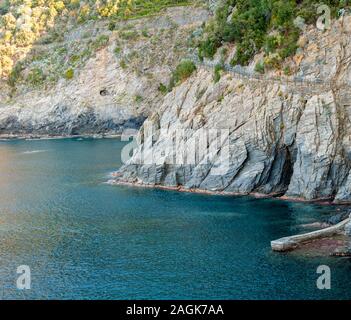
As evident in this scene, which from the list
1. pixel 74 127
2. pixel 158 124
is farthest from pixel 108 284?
pixel 74 127

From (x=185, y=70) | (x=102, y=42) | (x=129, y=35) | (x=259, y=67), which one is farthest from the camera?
(x=102, y=42)

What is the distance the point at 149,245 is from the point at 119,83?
115 meters

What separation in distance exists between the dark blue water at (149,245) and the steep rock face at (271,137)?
4.16 metres

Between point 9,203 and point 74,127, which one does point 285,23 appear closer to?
point 9,203

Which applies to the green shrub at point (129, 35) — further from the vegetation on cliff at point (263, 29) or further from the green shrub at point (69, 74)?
the vegetation on cliff at point (263, 29)

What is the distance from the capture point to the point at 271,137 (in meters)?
84.6

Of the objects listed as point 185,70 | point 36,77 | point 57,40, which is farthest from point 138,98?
point 185,70

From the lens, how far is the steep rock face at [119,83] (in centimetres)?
16875

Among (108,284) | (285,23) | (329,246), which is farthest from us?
(285,23)

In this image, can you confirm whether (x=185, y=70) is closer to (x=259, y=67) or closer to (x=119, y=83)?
(x=259, y=67)

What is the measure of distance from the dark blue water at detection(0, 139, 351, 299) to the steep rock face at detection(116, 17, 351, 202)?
4162 millimetres
